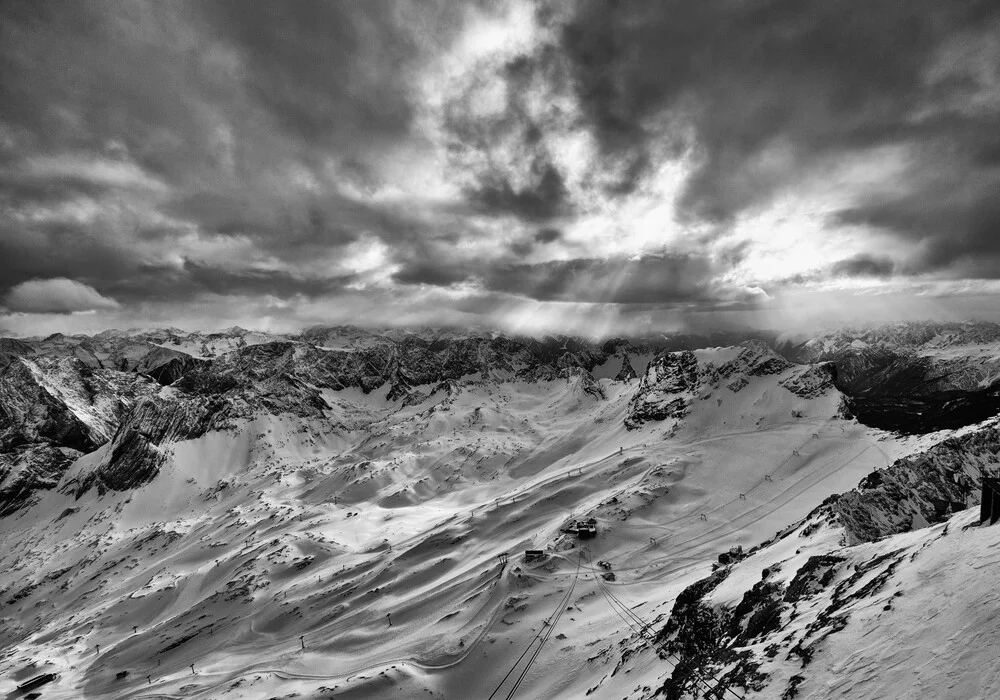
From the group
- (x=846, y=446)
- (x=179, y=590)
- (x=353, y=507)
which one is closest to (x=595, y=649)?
(x=846, y=446)

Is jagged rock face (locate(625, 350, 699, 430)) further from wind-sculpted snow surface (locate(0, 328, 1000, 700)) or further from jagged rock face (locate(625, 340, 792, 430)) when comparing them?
wind-sculpted snow surface (locate(0, 328, 1000, 700))

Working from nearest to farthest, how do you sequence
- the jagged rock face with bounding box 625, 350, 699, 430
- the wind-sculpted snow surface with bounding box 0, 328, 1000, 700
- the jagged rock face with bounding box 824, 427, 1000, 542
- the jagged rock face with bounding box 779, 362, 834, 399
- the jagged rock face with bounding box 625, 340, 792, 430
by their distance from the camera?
the wind-sculpted snow surface with bounding box 0, 328, 1000, 700 < the jagged rock face with bounding box 824, 427, 1000, 542 < the jagged rock face with bounding box 779, 362, 834, 399 < the jagged rock face with bounding box 625, 340, 792, 430 < the jagged rock face with bounding box 625, 350, 699, 430

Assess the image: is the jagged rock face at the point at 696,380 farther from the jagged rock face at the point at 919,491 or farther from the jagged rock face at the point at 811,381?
the jagged rock face at the point at 919,491

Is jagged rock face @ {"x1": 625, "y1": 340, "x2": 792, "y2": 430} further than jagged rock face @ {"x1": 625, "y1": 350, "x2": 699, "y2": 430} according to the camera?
No

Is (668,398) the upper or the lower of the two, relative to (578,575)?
upper

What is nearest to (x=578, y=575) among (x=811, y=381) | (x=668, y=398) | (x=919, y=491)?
(x=919, y=491)

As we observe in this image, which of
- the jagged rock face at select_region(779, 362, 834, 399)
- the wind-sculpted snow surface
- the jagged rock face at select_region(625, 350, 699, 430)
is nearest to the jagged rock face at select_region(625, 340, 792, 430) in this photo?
the jagged rock face at select_region(625, 350, 699, 430)

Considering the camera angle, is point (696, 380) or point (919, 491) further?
point (696, 380)

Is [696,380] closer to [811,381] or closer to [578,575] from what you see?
[811,381]

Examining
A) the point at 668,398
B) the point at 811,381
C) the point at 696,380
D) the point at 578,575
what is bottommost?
the point at 578,575

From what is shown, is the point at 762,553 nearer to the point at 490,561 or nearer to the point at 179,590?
the point at 490,561

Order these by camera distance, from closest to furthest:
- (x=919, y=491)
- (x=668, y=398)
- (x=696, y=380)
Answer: (x=919, y=491) < (x=668, y=398) < (x=696, y=380)

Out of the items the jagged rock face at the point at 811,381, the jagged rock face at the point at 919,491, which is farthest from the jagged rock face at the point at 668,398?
the jagged rock face at the point at 919,491

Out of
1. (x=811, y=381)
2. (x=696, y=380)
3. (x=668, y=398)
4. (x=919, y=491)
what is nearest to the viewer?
(x=919, y=491)
